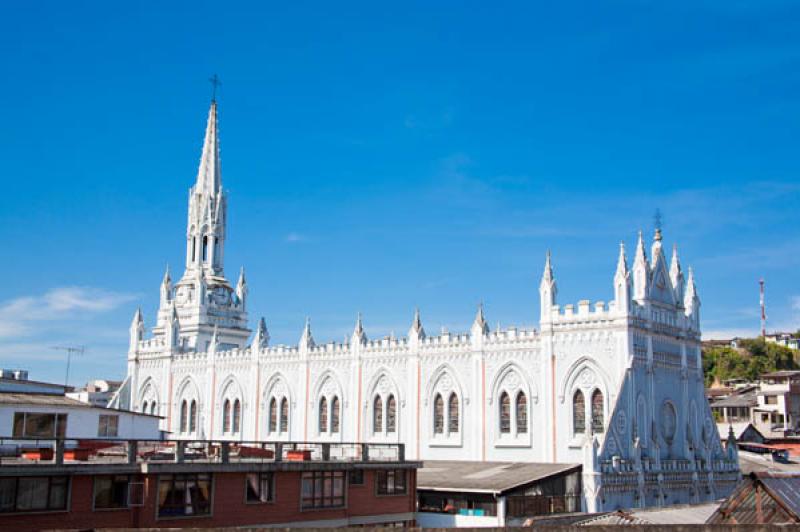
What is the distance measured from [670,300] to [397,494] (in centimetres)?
2694

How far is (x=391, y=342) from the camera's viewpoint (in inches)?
2650

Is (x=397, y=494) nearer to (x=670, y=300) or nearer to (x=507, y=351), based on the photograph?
(x=507, y=351)

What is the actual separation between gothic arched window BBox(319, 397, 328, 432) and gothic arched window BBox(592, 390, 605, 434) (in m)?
21.9

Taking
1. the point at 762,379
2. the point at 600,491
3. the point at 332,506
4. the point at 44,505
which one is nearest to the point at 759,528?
the point at 44,505

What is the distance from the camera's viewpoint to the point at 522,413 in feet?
196

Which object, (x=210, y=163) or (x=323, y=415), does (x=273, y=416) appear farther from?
(x=210, y=163)

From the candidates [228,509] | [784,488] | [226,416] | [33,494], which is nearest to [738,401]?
[226,416]

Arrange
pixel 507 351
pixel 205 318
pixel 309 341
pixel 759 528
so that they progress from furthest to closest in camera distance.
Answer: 1. pixel 205 318
2. pixel 309 341
3. pixel 507 351
4. pixel 759 528

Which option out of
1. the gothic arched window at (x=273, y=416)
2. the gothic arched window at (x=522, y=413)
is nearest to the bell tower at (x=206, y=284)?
the gothic arched window at (x=273, y=416)

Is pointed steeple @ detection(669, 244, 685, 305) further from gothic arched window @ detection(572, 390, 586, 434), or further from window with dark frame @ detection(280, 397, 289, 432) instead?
window with dark frame @ detection(280, 397, 289, 432)

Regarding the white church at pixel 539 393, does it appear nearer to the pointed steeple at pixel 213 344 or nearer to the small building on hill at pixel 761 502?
the pointed steeple at pixel 213 344

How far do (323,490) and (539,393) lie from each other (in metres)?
A: 23.0

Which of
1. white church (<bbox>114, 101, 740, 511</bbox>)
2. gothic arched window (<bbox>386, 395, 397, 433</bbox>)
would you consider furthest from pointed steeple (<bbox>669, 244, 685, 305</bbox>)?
gothic arched window (<bbox>386, 395, 397, 433</bbox>)

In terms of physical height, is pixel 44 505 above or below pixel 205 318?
below
